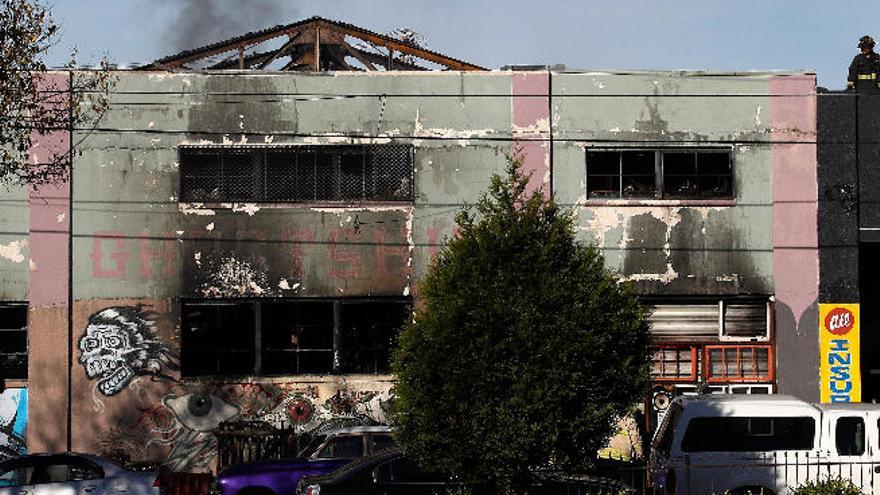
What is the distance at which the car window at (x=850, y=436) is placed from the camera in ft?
62.0

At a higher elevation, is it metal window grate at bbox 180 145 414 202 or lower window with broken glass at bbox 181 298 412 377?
metal window grate at bbox 180 145 414 202

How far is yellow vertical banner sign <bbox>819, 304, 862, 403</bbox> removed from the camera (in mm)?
27344

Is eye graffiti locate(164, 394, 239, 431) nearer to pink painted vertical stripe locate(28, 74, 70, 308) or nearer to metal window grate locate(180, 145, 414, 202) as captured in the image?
pink painted vertical stripe locate(28, 74, 70, 308)

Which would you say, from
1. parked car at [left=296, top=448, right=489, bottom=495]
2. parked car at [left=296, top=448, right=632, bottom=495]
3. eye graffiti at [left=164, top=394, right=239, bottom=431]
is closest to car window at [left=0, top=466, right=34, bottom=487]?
parked car at [left=296, top=448, right=632, bottom=495]

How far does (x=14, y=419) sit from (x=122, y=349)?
2625mm

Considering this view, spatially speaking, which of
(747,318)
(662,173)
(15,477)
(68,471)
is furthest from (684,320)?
(15,477)

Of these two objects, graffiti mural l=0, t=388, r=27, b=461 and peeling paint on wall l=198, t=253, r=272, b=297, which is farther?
peeling paint on wall l=198, t=253, r=272, b=297

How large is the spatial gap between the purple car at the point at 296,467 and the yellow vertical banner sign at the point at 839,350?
10.6 metres

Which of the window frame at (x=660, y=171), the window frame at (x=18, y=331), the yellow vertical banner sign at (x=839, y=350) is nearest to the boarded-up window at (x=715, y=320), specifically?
the yellow vertical banner sign at (x=839, y=350)

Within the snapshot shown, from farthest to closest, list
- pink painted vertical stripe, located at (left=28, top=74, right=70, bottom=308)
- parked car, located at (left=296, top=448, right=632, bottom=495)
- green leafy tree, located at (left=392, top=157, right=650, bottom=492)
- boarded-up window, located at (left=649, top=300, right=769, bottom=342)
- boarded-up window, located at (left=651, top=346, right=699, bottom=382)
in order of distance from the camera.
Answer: boarded-up window, located at (left=651, top=346, right=699, bottom=382) → boarded-up window, located at (left=649, top=300, right=769, bottom=342) → pink painted vertical stripe, located at (left=28, top=74, right=70, bottom=308) → parked car, located at (left=296, top=448, right=632, bottom=495) → green leafy tree, located at (left=392, top=157, right=650, bottom=492)

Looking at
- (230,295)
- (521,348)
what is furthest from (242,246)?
(521,348)

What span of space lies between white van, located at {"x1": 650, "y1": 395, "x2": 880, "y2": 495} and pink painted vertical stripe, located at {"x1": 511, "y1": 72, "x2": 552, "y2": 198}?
9.25 metres

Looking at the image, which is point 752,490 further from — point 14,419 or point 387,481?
point 14,419

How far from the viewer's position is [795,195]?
27.6 meters
